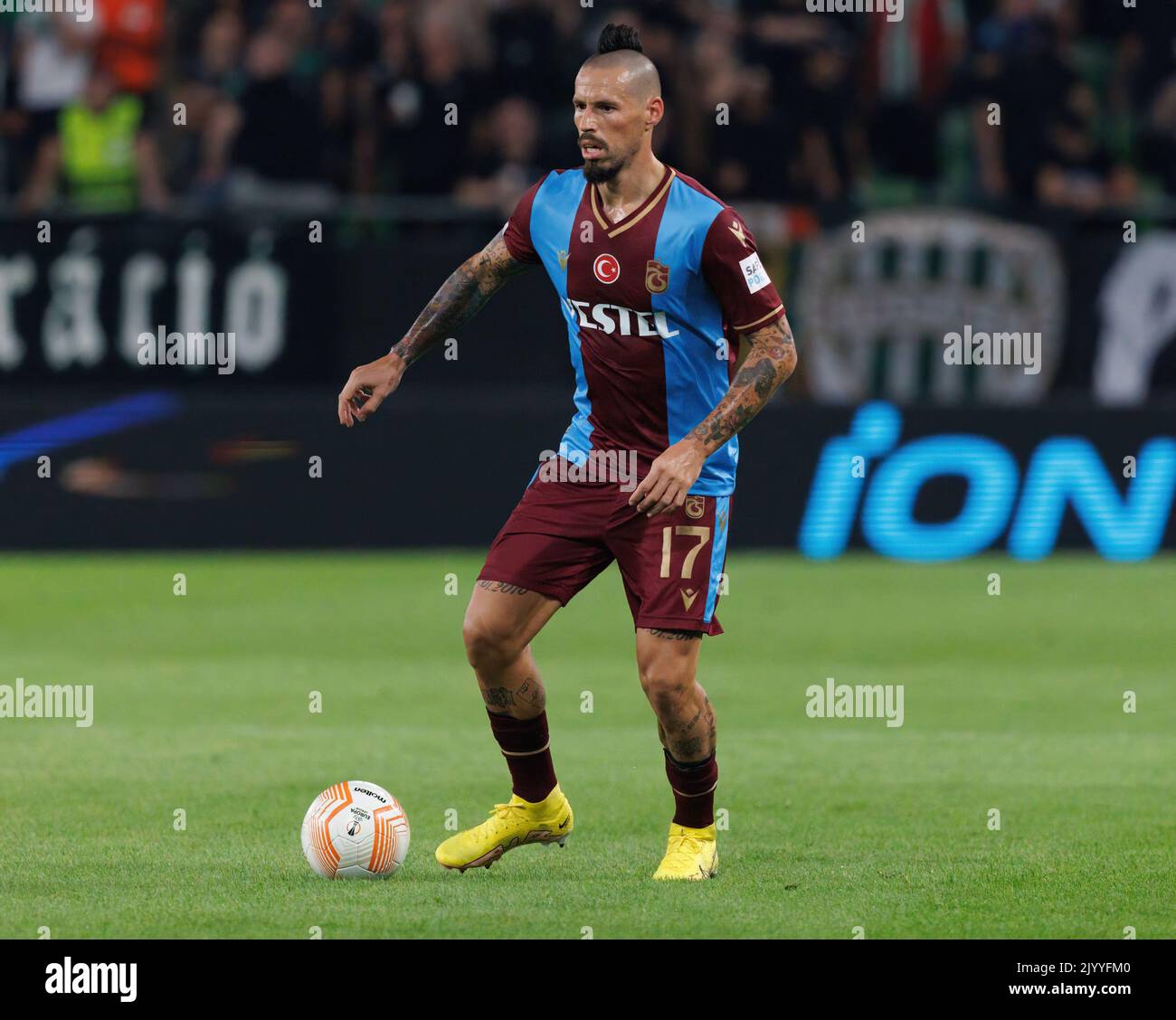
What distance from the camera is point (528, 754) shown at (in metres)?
7.34

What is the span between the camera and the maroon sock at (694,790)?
7.08 meters

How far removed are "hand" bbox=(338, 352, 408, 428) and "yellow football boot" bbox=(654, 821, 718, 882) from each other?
1.67 meters

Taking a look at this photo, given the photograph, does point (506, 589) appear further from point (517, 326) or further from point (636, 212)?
point (517, 326)

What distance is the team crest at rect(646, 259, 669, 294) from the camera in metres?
6.86

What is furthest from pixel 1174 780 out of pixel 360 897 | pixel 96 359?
pixel 96 359

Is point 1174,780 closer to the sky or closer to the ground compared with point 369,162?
closer to the ground

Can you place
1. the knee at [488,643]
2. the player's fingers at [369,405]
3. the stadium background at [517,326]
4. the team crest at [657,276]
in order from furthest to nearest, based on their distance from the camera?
the stadium background at [517,326]
the player's fingers at [369,405]
the knee at [488,643]
the team crest at [657,276]

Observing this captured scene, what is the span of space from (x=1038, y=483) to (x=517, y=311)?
12.7 feet

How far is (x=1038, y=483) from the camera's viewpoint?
616 inches

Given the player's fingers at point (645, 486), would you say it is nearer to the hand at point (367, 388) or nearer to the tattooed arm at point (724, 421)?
the tattooed arm at point (724, 421)

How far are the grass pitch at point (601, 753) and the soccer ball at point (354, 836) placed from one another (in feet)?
0.36

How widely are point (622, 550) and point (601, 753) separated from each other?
258 cm

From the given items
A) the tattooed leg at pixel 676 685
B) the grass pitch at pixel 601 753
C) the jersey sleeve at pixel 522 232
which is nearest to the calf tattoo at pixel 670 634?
the tattooed leg at pixel 676 685
